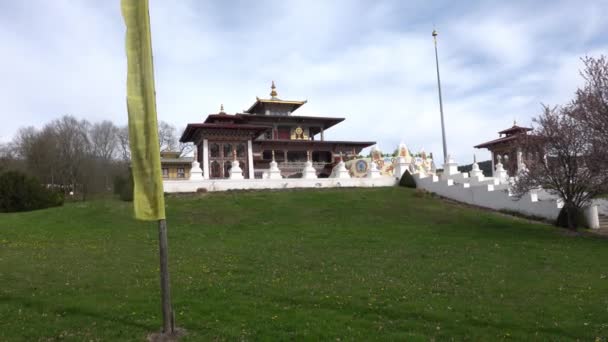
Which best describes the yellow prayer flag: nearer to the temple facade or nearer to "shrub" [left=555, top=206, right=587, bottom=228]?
"shrub" [left=555, top=206, right=587, bottom=228]

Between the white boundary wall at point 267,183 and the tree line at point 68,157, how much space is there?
1359 centimetres

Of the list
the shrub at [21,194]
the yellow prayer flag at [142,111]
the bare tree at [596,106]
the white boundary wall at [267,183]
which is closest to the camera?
the yellow prayer flag at [142,111]

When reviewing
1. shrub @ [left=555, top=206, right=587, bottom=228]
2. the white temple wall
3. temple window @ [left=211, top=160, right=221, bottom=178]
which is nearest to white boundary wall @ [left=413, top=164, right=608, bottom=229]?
the white temple wall

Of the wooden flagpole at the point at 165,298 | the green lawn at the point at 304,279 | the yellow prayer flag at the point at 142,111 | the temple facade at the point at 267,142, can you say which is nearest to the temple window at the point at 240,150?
the temple facade at the point at 267,142

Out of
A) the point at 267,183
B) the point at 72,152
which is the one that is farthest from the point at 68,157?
the point at 267,183

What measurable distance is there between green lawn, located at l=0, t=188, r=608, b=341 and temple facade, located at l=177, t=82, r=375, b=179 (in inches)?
785

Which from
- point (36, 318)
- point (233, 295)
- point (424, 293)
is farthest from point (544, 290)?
point (36, 318)

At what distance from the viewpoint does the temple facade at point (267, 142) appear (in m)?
41.3

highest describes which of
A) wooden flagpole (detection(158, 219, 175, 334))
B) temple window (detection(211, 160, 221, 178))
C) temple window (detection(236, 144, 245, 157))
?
temple window (detection(236, 144, 245, 157))

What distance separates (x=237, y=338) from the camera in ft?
21.8

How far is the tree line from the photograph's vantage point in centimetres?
4356

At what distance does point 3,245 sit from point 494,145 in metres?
48.7

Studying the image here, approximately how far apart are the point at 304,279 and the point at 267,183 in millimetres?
20761

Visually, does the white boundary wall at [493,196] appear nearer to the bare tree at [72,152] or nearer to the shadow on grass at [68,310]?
the shadow on grass at [68,310]
